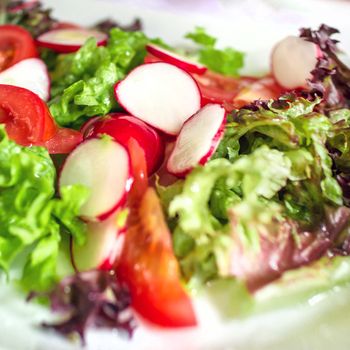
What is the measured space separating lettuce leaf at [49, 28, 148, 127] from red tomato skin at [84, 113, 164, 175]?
14 centimetres

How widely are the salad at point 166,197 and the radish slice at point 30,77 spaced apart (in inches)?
0.4

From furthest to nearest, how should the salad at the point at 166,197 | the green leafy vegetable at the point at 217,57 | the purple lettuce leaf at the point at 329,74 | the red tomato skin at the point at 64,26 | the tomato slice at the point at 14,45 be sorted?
the red tomato skin at the point at 64,26, the green leafy vegetable at the point at 217,57, the tomato slice at the point at 14,45, the purple lettuce leaf at the point at 329,74, the salad at the point at 166,197

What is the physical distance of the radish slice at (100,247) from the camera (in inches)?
60.9

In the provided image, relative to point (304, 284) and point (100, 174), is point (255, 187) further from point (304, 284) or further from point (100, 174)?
point (100, 174)

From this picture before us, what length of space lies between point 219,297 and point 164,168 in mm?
464

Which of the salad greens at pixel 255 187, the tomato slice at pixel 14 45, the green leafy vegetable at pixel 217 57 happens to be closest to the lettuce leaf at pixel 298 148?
the salad greens at pixel 255 187

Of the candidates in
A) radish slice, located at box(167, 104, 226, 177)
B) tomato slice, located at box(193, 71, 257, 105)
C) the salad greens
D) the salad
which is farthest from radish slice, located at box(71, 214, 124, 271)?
tomato slice, located at box(193, 71, 257, 105)

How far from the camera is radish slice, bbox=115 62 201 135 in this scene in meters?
1.92

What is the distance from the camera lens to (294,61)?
221 centimetres

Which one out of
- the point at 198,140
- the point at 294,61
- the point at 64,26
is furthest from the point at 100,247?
the point at 64,26

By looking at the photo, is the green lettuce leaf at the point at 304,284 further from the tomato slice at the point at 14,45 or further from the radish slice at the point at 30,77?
the tomato slice at the point at 14,45

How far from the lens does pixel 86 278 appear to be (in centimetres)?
145

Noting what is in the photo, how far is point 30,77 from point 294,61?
97 cm

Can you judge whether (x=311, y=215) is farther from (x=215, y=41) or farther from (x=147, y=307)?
(x=215, y=41)
